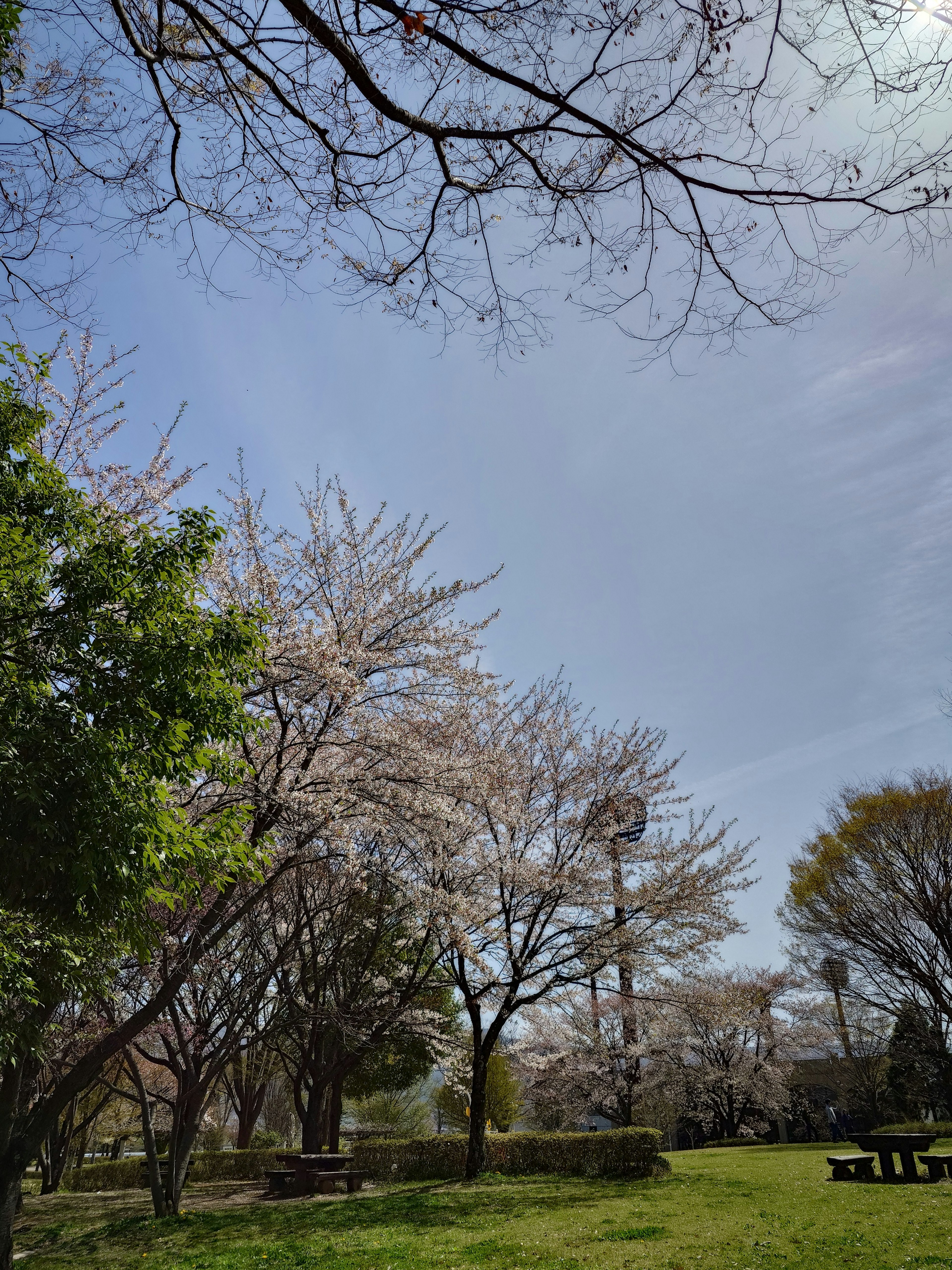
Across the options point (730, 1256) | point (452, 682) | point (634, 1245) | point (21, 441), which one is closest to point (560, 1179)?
point (634, 1245)

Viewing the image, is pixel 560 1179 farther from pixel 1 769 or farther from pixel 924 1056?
pixel 1 769

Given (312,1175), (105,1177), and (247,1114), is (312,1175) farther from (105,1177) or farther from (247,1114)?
(247,1114)

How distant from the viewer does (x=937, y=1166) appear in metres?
10.5

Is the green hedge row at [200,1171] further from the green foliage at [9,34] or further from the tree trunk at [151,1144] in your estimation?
the green foliage at [9,34]

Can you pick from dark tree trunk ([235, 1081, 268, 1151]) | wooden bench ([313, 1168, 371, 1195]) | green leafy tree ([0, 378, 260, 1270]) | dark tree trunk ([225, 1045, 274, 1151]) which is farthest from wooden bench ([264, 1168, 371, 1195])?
green leafy tree ([0, 378, 260, 1270])

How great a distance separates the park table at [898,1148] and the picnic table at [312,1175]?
8.69 m

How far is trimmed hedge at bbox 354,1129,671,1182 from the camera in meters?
13.7

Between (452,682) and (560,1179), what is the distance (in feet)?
32.6

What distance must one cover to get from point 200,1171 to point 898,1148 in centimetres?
1729

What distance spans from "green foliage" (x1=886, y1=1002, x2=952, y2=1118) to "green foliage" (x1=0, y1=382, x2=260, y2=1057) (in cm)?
1933

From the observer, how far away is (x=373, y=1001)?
14961mm

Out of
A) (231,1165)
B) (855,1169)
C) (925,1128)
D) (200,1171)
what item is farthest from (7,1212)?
(925,1128)

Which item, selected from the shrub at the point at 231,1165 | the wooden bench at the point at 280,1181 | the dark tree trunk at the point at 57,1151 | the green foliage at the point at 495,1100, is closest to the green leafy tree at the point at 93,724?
the wooden bench at the point at 280,1181

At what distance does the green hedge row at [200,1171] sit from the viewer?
18.8m
